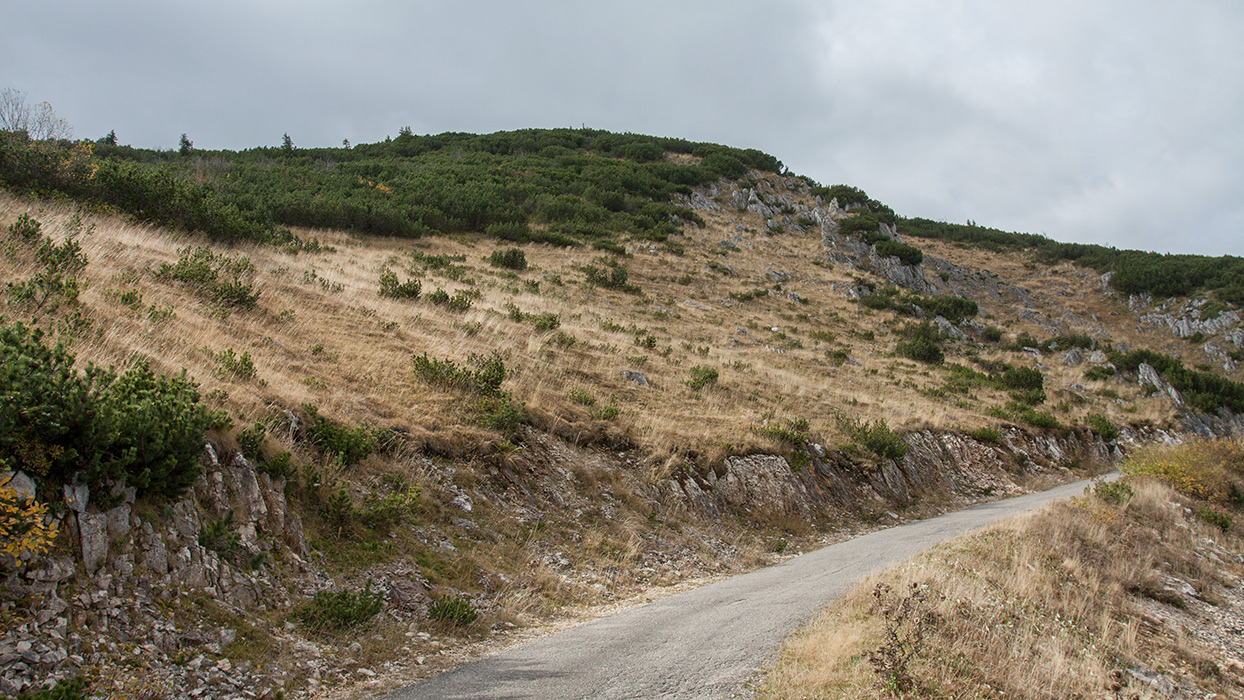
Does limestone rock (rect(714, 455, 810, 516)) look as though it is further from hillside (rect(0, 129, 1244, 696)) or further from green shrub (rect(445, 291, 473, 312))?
green shrub (rect(445, 291, 473, 312))

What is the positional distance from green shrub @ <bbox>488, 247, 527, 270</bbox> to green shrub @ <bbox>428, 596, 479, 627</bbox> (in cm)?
2486

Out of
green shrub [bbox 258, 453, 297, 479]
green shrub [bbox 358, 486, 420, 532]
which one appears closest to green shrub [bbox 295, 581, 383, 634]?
green shrub [bbox 358, 486, 420, 532]

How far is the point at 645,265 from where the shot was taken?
117ft

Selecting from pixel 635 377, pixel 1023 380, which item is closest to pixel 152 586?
pixel 635 377

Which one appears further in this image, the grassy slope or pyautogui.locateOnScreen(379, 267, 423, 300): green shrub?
pyautogui.locateOnScreen(379, 267, 423, 300): green shrub

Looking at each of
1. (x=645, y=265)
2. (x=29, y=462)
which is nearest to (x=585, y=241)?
(x=645, y=265)

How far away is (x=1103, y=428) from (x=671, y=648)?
25034mm

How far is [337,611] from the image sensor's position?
5523 mm

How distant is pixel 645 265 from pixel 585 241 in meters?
4.50

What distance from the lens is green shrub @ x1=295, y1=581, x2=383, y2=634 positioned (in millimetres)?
Result: 5410

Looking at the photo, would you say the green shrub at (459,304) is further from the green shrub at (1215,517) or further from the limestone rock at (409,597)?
the green shrub at (1215,517)

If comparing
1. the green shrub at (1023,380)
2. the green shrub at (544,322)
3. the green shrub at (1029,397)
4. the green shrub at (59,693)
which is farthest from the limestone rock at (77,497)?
the green shrub at (1023,380)

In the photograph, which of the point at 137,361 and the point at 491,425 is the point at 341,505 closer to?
the point at 137,361

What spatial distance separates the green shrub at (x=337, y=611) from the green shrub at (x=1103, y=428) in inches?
1066
